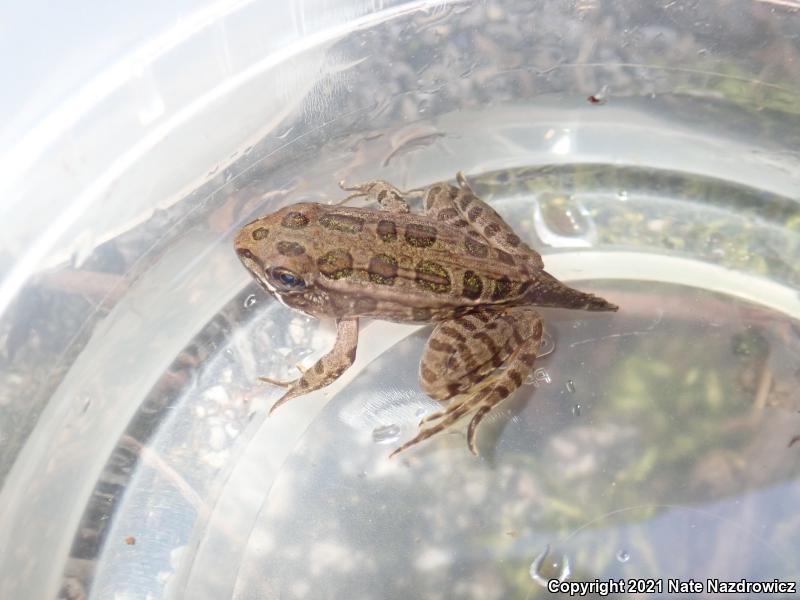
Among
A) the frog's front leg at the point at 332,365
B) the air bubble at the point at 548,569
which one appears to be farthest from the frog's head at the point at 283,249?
the air bubble at the point at 548,569

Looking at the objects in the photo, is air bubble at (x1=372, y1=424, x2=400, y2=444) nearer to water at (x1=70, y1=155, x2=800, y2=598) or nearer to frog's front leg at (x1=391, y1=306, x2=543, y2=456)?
water at (x1=70, y1=155, x2=800, y2=598)

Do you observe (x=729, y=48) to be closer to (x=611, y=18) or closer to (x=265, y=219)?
(x=611, y=18)

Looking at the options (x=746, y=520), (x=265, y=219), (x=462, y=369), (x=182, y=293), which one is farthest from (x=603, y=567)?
(x=182, y=293)

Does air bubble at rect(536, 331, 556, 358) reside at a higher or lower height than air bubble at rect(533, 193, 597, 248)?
lower

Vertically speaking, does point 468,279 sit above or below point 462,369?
above

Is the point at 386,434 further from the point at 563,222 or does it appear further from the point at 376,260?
the point at 563,222

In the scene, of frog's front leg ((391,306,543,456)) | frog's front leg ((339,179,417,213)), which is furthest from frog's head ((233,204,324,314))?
frog's front leg ((391,306,543,456))
